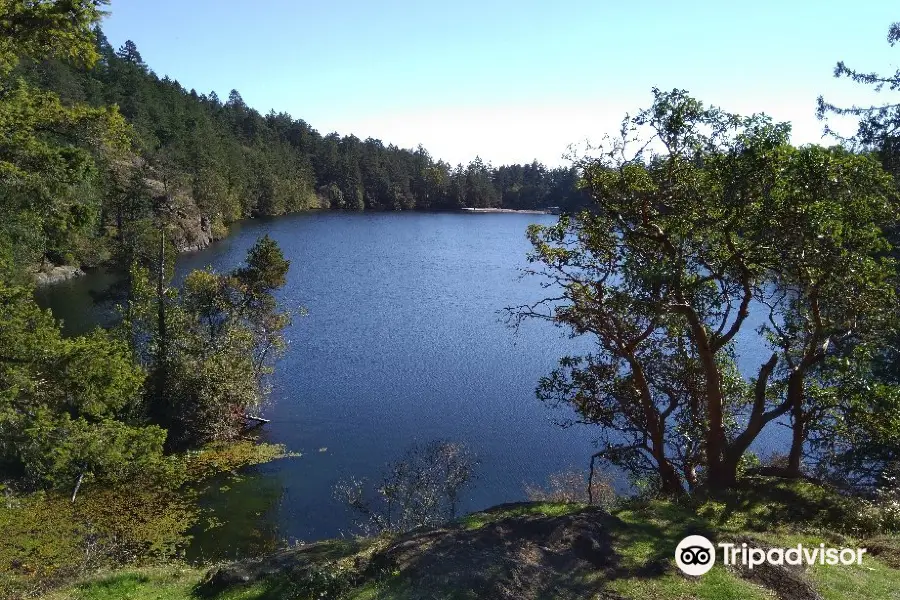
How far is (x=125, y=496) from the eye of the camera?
23406mm

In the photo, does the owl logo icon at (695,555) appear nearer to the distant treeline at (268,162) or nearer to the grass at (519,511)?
the grass at (519,511)

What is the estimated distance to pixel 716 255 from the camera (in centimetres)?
1262

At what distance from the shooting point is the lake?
24922mm

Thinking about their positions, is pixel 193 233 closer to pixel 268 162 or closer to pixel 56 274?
pixel 56 274

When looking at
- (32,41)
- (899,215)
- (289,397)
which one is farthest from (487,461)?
(32,41)

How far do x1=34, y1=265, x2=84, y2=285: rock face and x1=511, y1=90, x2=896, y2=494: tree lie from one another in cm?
4944

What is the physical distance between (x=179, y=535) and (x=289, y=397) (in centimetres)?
1329

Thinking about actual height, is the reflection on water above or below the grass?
below

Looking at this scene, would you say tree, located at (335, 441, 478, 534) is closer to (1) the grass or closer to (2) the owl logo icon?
(1) the grass

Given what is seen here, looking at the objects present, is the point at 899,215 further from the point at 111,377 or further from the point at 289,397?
the point at 289,397

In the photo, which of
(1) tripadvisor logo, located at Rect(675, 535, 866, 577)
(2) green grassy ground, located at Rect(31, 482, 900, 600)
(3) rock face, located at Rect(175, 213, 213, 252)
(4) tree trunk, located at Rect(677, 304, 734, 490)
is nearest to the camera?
(2) green grassy ground, located at Rect(31, 482, 900, 600)

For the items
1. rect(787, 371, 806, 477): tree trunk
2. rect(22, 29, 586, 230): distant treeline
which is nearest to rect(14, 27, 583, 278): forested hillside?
rect(22, 29, 586, 230): distant treeline

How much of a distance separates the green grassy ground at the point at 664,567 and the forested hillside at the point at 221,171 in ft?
24.3

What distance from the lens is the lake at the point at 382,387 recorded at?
24922mm
